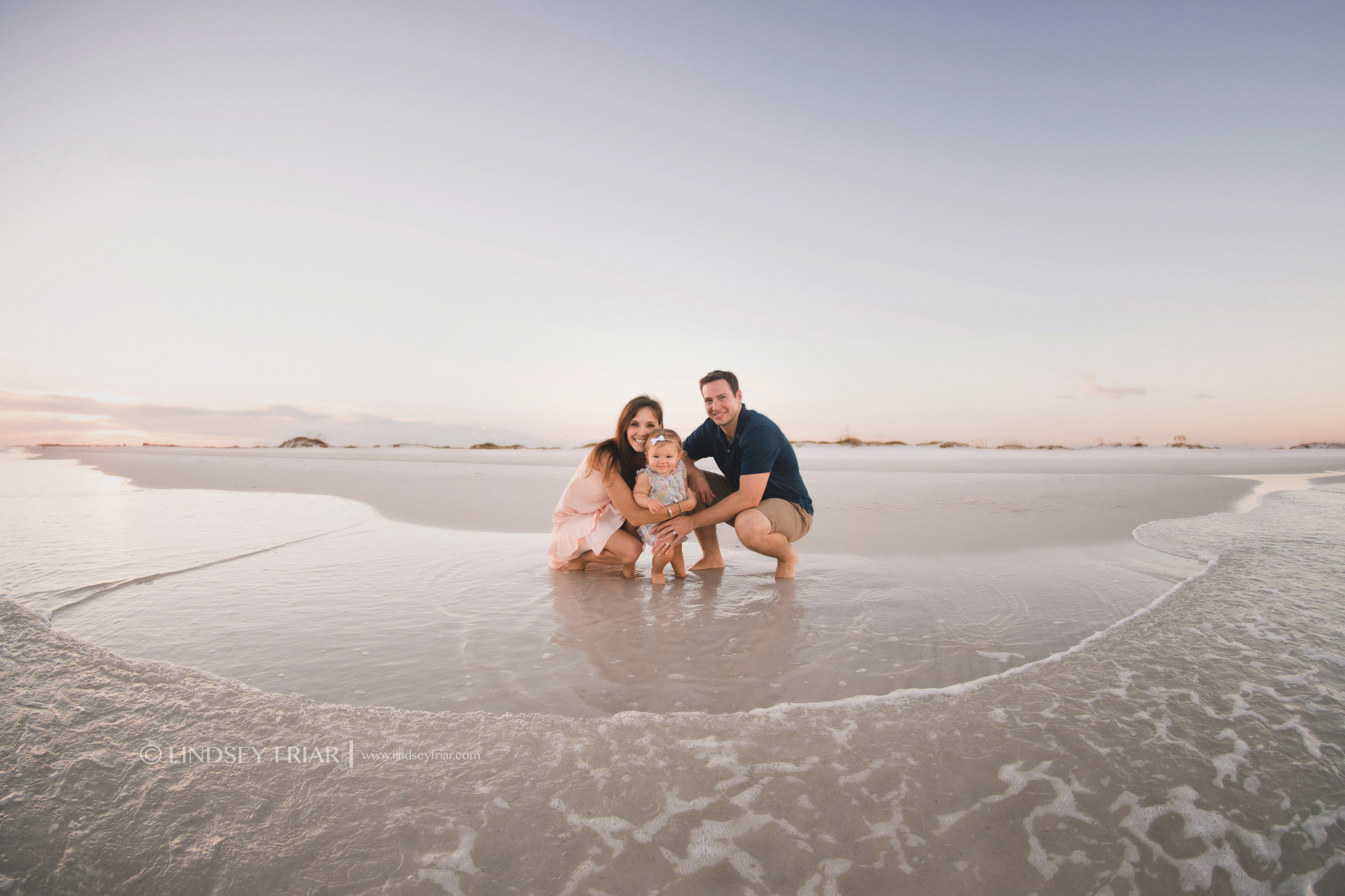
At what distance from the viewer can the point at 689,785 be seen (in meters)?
2.01

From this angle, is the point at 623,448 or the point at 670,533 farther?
the point at 623,448

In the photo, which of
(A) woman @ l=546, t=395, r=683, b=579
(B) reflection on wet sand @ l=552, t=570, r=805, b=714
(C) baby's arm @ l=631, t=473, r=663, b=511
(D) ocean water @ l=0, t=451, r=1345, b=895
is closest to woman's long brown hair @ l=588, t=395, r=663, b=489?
(A) woman @ l=546, t=395, r=683, b=579

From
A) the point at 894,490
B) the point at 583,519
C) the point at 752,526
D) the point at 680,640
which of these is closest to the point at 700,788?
the point at 680,640

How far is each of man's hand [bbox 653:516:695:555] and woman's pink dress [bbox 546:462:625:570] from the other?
495 mm

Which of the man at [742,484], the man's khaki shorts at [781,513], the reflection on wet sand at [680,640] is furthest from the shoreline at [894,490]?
the reflection on wet sand at [680,640]

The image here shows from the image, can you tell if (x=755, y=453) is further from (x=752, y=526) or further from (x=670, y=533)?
(x=670, y=533)

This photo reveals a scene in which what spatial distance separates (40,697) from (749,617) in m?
3.60

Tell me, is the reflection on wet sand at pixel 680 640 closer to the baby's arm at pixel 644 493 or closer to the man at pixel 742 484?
the man at pixel 742 484

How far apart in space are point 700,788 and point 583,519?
3224 millimetres

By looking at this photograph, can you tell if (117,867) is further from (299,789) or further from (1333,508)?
(1333,508)

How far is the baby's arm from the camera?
470cm

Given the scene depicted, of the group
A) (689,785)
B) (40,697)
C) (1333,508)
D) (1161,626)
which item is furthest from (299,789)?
(1333,508)

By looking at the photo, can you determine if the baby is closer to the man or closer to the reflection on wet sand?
the man

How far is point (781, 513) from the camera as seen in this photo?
4.94m
